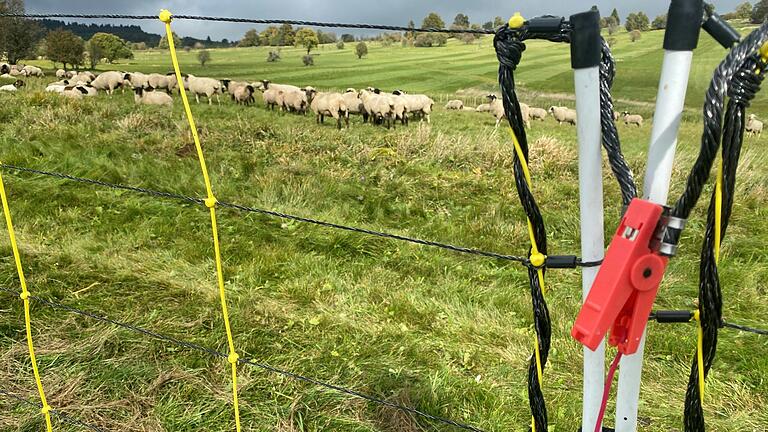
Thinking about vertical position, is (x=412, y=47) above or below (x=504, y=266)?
above

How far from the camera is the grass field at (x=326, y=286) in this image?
96.3 inches

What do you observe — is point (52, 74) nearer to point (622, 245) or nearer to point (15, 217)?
point (15, 217)

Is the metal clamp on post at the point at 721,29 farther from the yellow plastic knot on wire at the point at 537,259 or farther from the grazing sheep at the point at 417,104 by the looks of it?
the grazing sheep at the point at 417,104

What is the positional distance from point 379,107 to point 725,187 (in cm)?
1249

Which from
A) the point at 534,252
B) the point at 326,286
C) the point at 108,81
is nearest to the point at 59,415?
the point at 326,286

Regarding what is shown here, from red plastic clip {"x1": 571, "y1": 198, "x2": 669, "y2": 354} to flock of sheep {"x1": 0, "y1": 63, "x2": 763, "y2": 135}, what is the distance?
10124mm

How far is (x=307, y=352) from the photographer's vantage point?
287 cm

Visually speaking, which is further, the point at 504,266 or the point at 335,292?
the point at 504,266

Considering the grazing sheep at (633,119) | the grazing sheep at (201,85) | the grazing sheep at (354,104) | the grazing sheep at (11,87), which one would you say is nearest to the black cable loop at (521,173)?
the grazing sheep at (354,104)

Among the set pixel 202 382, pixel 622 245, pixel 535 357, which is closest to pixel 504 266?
pixel 202 382

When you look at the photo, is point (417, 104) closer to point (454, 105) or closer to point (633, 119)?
point (454, 105)

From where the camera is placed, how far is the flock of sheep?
42.1 feet

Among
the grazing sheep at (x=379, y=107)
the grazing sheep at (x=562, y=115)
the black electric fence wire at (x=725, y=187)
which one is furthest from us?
the grazing sheep at (x=562, y=115)

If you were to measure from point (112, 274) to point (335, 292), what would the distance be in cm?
162
